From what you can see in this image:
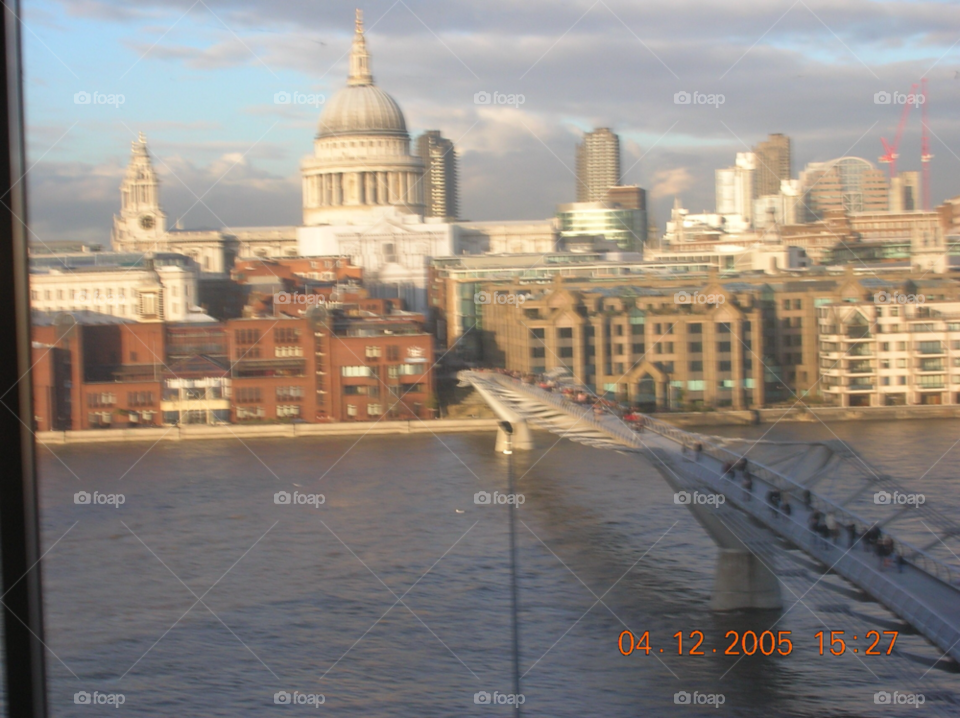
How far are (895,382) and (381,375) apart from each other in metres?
5.38

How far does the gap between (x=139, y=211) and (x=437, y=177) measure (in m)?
4.91

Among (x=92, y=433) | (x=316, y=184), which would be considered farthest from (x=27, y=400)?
(x=316, y=184)

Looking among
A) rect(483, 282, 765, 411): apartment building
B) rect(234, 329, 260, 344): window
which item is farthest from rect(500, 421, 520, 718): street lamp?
rect(234, 329, 260, 344): window

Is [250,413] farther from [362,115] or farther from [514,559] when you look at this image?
[514,559]

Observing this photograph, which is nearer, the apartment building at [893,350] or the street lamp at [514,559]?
the street lamp at [514,559]

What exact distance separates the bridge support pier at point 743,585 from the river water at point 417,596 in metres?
0.07

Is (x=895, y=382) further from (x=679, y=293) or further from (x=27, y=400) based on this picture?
(x=27, y=400)

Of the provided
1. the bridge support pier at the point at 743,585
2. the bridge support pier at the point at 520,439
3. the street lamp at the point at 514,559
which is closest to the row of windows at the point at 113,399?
the bridge support pier at the point at 520,439

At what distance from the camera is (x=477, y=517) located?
6926 millimetres

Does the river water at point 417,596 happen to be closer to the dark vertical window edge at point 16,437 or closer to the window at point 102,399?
the window at point 102,399

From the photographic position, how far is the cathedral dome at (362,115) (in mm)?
17391

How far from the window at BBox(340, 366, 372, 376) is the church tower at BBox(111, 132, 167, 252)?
240 centimetres

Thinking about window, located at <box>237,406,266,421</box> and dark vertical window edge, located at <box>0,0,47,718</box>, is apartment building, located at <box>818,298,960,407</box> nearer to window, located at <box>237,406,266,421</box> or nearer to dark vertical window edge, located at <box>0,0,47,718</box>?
window, located at <box>237,406,266,421</box>

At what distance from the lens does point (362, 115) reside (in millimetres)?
17547
